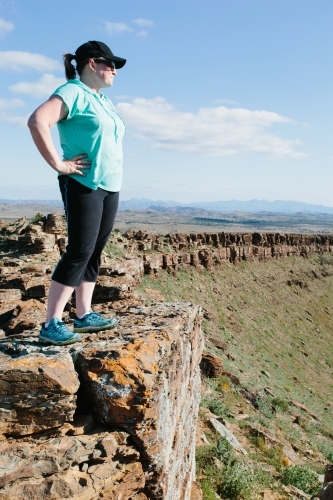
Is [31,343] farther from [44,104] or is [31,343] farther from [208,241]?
[208,241]

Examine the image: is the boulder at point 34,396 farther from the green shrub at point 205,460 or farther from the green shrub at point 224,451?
the green shrub at point 224,451

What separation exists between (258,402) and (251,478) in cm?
830

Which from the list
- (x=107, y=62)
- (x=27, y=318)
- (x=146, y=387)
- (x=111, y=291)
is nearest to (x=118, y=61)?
(x=107, y=62)

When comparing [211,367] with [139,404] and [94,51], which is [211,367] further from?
[94,51]

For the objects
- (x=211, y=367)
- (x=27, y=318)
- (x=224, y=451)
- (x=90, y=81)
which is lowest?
(x=211, y=367)

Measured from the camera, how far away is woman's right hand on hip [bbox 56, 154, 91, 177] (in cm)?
392

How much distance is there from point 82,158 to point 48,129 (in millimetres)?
438

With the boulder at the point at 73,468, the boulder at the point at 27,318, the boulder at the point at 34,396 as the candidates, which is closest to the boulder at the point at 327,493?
the boulder at the point at 73,468

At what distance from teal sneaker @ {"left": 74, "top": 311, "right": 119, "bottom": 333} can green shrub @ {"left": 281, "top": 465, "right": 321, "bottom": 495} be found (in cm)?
736

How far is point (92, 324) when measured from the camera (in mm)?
4715

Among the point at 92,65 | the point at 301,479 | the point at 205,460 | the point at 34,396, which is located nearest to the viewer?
the point at 34,396

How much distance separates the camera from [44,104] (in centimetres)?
376

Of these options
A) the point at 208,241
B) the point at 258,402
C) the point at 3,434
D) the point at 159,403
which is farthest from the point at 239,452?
the point at 208,241

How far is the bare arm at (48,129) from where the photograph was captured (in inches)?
146
